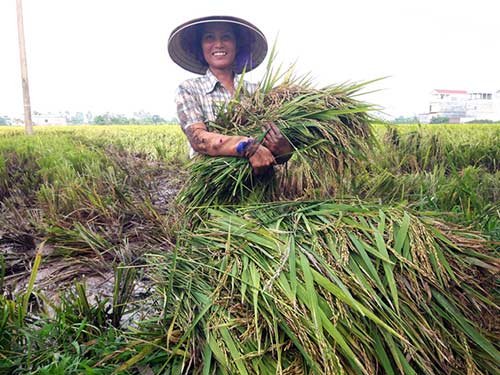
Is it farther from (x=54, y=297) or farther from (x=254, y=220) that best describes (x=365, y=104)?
(x=54, y=297)

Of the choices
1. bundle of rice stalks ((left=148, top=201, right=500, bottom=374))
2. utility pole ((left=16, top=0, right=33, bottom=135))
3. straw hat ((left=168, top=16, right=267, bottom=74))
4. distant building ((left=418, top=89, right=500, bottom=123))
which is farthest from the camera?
distant building ((left=418, top=89, right=500, bottom=123))

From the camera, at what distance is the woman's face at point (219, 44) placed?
6.48 ft

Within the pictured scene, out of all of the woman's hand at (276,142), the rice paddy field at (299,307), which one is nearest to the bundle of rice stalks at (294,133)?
the woman's hand at (276,142)

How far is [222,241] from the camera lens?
3.77ft

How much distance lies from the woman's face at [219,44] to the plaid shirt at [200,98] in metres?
0.09

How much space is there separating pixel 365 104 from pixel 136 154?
570 centimetres

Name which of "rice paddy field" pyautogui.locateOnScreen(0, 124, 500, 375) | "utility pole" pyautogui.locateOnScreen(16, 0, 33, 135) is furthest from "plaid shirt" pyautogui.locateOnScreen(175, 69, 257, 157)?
"utility pole" pyautogui.locateOnScreen(16, 0, 33, 135)

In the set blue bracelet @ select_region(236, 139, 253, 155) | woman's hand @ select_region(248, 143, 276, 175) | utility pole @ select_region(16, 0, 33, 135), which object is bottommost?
woman's hand @ select_region(248, 143, 276, 175)

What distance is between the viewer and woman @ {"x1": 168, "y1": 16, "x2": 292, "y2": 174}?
1.50 m

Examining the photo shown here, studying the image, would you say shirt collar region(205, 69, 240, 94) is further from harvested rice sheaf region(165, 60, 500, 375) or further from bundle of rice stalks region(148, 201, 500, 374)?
bundle of rice stalks region(148, 201, 500, 374)

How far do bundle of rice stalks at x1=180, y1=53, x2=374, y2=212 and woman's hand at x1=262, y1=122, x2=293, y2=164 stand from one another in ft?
0.07

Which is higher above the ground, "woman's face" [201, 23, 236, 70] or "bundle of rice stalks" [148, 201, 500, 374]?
"woman's face" [201, 23, 236, 70]

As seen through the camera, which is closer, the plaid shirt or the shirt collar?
the plaid shirt

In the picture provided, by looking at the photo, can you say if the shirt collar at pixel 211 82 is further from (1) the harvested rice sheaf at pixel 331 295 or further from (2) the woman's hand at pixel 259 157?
(1) the harvested rice sheaf at pixel 331 295
